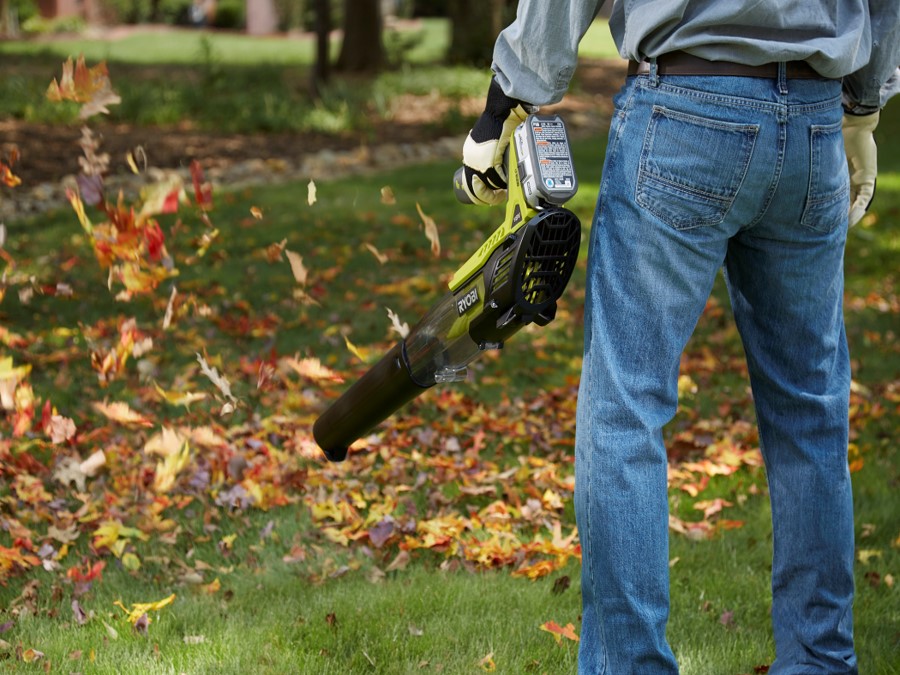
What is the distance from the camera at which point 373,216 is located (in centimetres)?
828

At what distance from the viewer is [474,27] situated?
56.3ft

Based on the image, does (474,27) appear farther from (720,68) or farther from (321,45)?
(720,68)

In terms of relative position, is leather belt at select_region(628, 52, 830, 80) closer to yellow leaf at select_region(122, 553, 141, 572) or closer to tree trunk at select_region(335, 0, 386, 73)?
yellow leaf at select_region(122, 553, 141, 572)

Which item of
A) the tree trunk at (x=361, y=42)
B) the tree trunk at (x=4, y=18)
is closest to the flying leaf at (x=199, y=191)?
the tree trunk at (x=361, y=42)

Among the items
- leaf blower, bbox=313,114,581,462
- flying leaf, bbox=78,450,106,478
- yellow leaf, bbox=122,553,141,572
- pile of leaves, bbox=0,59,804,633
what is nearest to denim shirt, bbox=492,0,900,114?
leaf blower, bbox=313,114,581,462

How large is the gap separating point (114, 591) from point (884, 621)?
207 cm

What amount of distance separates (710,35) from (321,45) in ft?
38.9

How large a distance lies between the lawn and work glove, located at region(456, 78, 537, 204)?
0.87 metres

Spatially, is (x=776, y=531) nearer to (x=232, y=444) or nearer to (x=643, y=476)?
(x=643, y=476)

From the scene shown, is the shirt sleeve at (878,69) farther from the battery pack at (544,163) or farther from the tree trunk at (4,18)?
the tree trunk at (4,18)

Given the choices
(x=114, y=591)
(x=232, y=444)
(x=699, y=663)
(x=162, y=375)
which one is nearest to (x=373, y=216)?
(x=162, y=375)

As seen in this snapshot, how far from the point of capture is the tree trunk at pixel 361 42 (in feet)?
54.8

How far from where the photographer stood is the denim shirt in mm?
1876

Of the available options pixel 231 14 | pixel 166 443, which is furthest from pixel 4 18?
pixel 166 443
